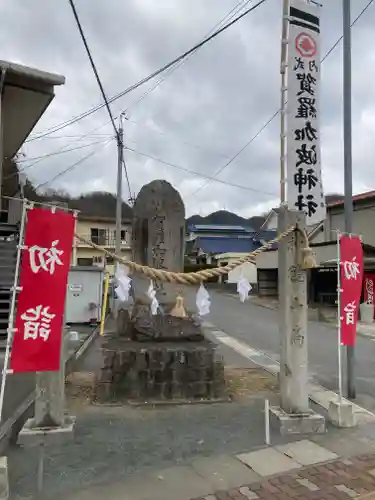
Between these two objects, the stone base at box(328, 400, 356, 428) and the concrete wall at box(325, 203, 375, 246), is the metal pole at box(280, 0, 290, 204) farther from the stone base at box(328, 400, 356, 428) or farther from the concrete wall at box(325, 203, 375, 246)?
the concrete wall at box(325, 203, 375, 246)

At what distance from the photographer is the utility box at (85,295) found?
16688 mm

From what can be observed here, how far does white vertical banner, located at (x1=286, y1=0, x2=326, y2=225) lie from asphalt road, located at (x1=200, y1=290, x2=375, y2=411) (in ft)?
12.8

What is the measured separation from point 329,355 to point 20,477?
9713 millimetres

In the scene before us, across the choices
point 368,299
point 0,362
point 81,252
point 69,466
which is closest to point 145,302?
point 0,362

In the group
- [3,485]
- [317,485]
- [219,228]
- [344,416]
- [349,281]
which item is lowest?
[317,485]

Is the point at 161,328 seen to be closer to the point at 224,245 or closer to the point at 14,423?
the point at 14,423

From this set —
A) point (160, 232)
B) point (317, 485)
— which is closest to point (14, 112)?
point (160, 232)

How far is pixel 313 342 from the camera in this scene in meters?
14.5

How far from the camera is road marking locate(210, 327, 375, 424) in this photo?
6936mm

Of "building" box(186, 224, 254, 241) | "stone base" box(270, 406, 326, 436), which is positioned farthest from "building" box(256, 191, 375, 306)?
"building" box(186, 224, 254, 241)

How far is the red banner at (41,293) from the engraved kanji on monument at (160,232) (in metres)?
3.43

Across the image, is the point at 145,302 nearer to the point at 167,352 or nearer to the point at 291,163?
the point at 167,352

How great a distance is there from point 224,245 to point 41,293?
1950 inches

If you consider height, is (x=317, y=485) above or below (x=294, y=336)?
below
